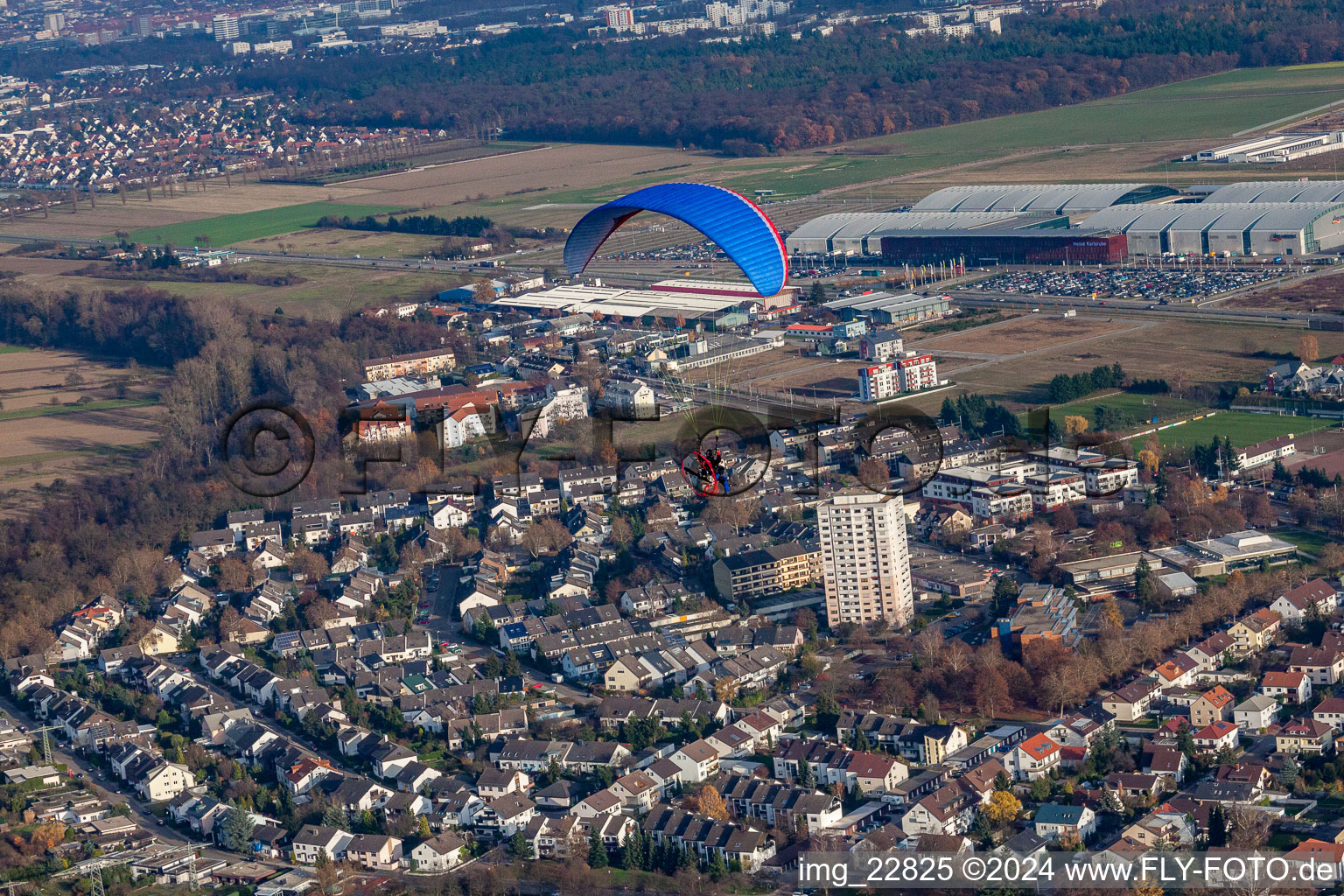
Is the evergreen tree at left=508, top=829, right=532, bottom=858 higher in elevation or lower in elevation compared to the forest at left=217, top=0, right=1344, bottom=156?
lower

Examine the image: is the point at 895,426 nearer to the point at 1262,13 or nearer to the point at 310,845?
the point at 310,845

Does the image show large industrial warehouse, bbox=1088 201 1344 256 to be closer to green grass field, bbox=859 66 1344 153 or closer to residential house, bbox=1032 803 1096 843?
green grass field, bbox=859 66 1344 153

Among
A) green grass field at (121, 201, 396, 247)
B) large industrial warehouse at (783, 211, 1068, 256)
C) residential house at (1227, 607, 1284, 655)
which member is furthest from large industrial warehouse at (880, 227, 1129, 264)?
residential house at (1227, 607, 1284, 655)

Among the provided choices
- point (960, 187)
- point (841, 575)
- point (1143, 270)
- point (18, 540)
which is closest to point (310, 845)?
point (841, 575)

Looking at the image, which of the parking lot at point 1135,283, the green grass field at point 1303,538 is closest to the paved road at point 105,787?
the green grass field at point 1303,538

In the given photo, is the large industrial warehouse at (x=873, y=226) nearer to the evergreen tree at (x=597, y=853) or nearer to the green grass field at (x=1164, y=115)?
the green grass field at (x=1164, y=115)
